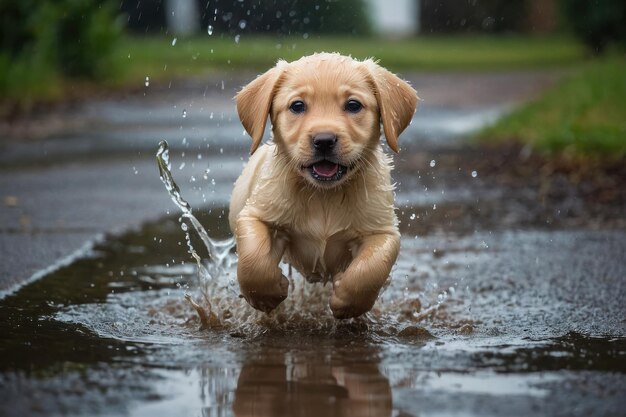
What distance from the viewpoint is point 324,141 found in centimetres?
408

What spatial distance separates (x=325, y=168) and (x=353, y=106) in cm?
30

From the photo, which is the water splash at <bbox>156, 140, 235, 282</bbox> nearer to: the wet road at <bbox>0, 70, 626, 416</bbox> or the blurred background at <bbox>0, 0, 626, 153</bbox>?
the wet road at <bbox>0, 70, 626, 416</bbox>

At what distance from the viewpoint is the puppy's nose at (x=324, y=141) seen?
13.4ft

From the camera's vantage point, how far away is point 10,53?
594 inches

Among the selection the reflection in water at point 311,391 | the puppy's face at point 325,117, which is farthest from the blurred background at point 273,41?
the reflection in water at point 311,391

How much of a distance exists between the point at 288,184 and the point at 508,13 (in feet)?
111

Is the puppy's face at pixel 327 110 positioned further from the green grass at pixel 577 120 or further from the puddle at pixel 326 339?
the green grass at pixel 577 120

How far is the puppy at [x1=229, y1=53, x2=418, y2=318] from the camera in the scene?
4.20 meters

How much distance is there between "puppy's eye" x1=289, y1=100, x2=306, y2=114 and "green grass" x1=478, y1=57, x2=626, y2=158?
528 centimetres

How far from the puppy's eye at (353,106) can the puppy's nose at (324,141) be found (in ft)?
0.79

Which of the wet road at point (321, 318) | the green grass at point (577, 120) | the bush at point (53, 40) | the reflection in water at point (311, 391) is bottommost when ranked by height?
the reflection in water at point (311, 391)

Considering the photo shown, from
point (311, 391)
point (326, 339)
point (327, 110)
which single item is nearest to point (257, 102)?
point (327, 110)

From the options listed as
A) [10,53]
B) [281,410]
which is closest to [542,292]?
[281,410]

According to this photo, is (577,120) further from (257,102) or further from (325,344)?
(325,344)
